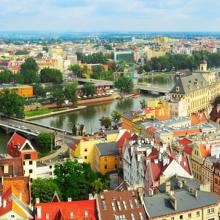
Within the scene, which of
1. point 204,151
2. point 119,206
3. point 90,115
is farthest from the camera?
point 90,115

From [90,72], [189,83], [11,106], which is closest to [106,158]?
[189,83]

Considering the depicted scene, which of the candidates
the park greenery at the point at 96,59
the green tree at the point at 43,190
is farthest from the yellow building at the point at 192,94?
the park greenery at the point at 96,59

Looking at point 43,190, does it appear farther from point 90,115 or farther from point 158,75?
point 158,75

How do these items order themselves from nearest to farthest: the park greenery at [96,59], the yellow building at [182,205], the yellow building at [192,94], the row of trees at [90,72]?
1. the yellow building at [182,205]
2. the yellow building at [192,94]
3. the row of trees at [90,72]
4. the park greenery at [96,59]

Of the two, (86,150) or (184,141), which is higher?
(184,141)

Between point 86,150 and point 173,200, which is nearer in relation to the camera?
point 173,200

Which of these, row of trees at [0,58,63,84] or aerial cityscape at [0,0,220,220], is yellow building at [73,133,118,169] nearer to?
aerial cityscape at [0,0,220,220]

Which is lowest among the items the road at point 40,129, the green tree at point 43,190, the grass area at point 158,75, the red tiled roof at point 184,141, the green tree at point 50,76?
the grass area at point 158,75

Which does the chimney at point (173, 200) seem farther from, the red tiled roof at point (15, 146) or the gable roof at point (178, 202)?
the red tiled roof at point (15, 146)

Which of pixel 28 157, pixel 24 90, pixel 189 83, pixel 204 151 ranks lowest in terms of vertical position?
pixel 24 90
